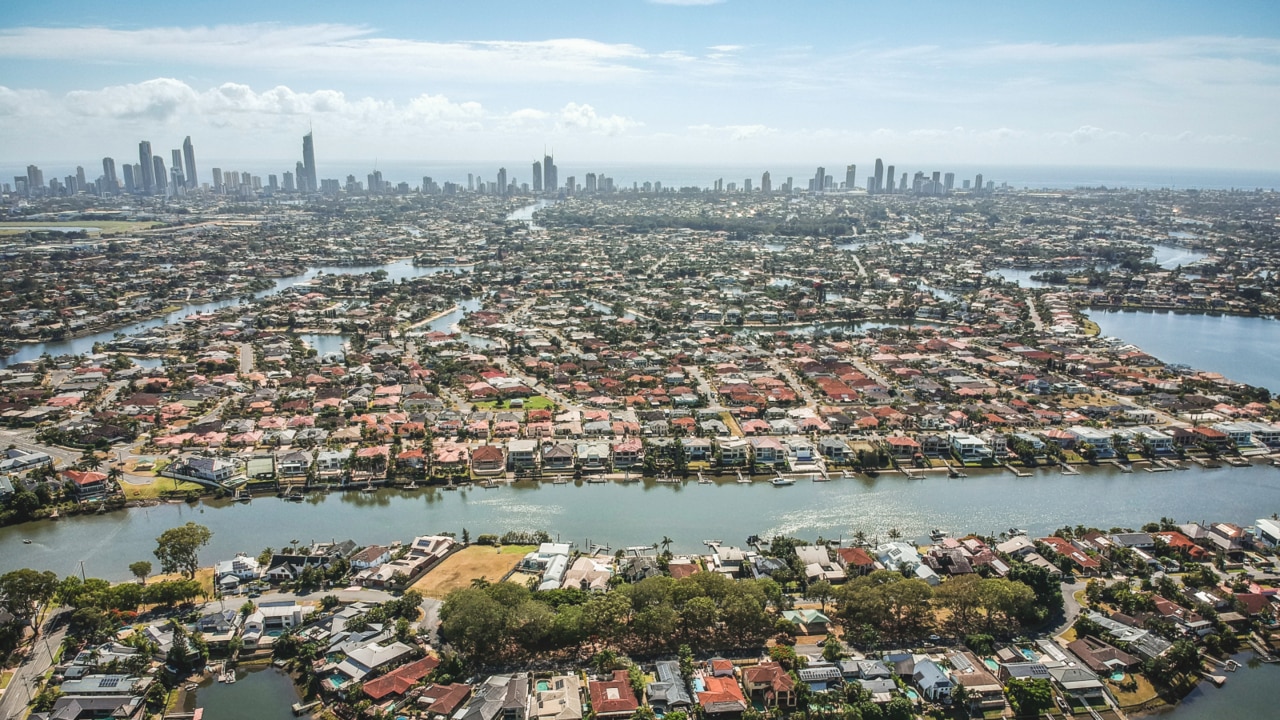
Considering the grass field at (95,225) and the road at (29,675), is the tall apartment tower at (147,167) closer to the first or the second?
the grass field at (95,225)

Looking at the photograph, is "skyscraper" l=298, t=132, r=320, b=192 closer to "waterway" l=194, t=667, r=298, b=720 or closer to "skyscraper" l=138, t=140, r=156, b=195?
"skyscraper" l=138, t=140, r=156, b=195

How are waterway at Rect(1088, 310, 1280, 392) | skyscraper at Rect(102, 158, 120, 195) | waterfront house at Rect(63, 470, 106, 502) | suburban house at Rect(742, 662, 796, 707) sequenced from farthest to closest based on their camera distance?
skyscraper at Rect(102, 158, 120, 195) → waterway at Rect(1088, 310, 1280, 392) → waterfront house at Rect(63, 470, 106, 502) → suburban house at Rect(742, 662, 796, 707)

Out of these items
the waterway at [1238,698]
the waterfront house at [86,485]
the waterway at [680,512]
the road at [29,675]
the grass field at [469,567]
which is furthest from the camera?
the waterfront house at [86,485]

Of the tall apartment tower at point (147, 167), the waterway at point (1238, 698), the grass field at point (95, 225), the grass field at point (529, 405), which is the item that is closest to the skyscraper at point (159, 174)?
the tall apartment tower at point (147, 167)

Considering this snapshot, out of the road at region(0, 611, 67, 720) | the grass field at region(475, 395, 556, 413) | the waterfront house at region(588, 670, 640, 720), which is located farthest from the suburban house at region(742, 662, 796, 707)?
the grass field at region(475, 395, 556, 413)

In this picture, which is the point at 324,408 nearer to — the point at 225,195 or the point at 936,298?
the point at 936,298

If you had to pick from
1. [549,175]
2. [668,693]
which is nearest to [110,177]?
[549,175]
